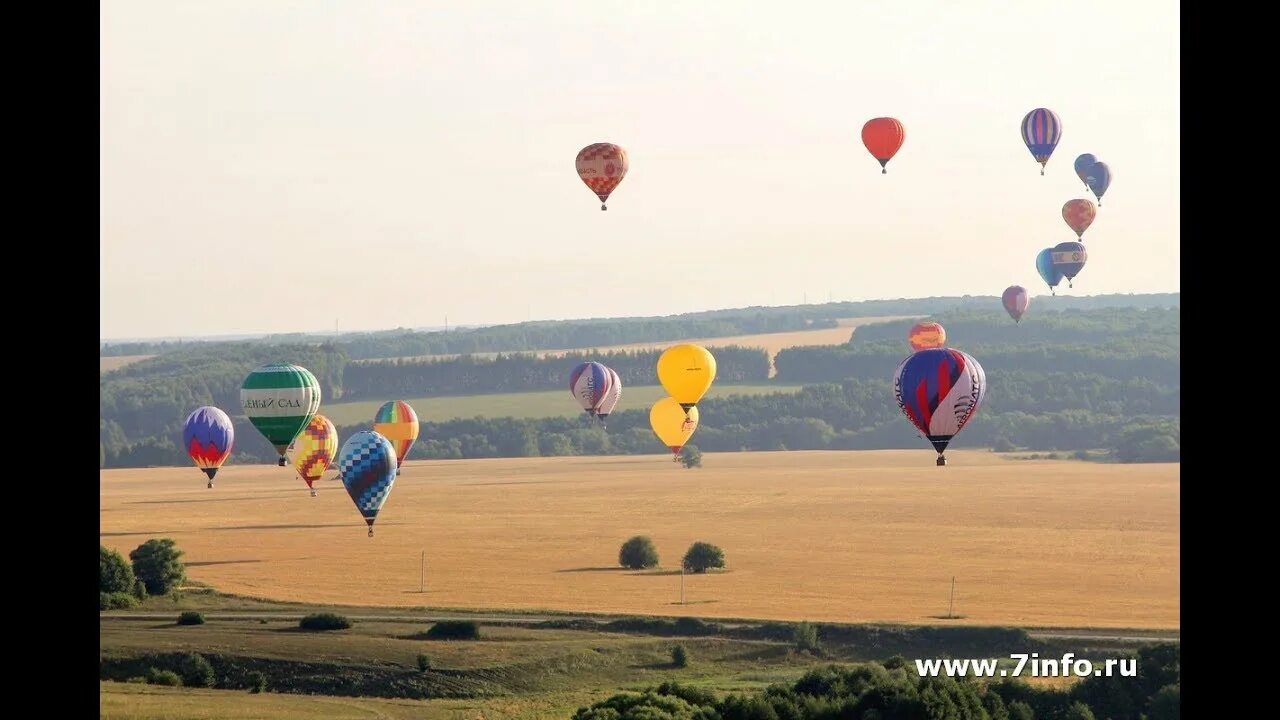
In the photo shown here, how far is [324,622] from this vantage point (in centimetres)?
5106

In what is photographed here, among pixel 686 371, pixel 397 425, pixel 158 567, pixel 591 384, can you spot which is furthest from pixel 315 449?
pixel 158 567

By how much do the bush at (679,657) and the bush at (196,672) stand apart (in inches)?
463

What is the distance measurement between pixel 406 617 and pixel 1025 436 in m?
126

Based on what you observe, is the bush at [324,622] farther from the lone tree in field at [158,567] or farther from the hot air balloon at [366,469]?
the hot air balloon at [366,469]

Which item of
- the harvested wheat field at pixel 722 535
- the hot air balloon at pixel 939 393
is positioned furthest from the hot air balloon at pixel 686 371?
the hot air balloon at pixel 939 393

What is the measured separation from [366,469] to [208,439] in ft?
49.9

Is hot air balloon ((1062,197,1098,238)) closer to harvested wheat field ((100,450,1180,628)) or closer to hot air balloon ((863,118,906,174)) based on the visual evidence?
harvested wheat field ((100,450,1180,628))

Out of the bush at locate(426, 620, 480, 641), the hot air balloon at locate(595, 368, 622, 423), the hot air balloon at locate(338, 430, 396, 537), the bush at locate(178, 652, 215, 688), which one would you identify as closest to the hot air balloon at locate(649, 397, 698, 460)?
the hot air balloon at locate(595, 368, 622, 423)

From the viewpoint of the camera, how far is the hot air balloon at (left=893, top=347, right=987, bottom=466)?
54500 mm

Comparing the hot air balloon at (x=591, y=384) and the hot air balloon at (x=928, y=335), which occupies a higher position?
the hot air balloon at (x=928, y=335)

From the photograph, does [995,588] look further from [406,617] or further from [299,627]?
[299,627]

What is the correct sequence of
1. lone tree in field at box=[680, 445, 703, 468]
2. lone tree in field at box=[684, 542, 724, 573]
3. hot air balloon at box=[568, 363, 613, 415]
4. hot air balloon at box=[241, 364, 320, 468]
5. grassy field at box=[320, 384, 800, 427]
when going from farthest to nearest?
1. grassy field at box=[320, 384, 800, 427]
2. lone tree in field at box=[680, 445, 703, 468]
3. hot air balloon at box=[568, 363, 613, 415]
4. hot air balloon at box=[241, 364, 320, 468]
5. lone tree in field at box=[684, 542, 724, 573]

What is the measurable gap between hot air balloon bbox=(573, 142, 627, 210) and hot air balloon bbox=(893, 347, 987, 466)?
22.6 metres

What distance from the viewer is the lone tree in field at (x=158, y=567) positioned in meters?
63.5
